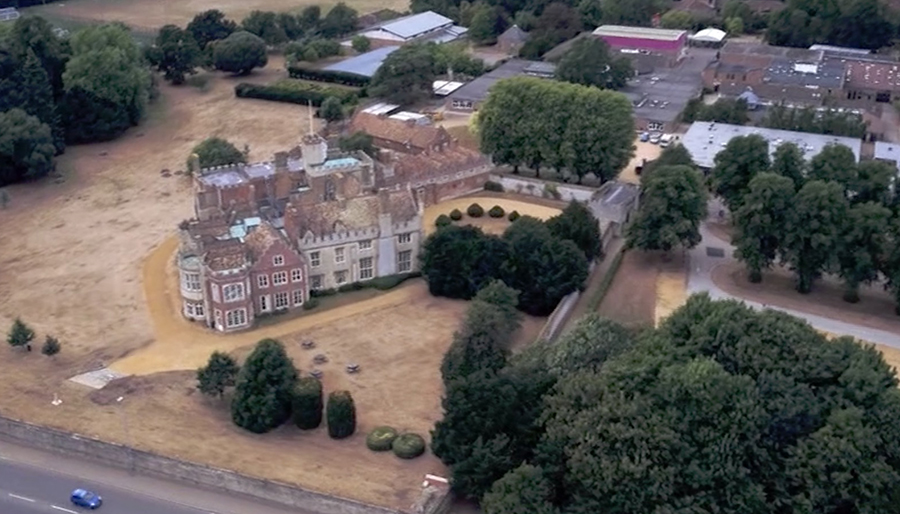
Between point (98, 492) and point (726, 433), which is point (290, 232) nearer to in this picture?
point (98, 492)

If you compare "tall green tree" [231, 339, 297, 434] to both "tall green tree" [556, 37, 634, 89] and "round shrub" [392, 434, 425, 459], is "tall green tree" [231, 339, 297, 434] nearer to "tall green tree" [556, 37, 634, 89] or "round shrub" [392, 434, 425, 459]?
"round shrub" [392, 434, 425, 459]

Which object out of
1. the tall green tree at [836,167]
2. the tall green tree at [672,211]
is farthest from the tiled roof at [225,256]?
the tall green tree at [836,167]

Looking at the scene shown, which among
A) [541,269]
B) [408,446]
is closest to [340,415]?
[408,446]

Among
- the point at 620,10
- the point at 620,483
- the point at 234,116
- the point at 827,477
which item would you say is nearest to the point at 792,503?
the point at 827,477

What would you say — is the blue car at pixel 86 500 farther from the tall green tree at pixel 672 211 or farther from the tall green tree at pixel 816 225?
the tall green tree at pixel 816 225

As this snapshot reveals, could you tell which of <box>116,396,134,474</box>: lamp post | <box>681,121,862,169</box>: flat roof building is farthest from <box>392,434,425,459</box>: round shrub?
<box>681,121,862,169</box>: flat roof building

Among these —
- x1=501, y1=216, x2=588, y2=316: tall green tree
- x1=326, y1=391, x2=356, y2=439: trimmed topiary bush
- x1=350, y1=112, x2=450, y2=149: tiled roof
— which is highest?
x1=350, y1=112, x2=450, y2=149: tiled roof
